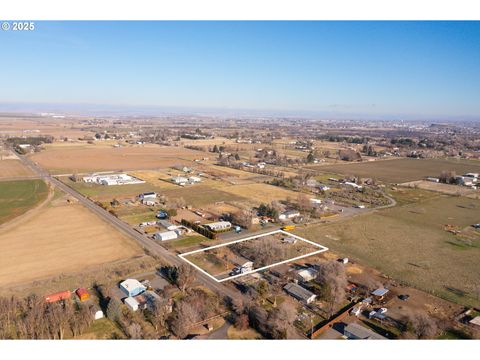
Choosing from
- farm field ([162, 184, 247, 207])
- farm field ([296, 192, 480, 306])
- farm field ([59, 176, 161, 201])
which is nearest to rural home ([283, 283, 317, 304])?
farm field ([296, 192, 480, 306])

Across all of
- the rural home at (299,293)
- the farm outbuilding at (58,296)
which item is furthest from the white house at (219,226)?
the farm outbuilding at (58,296)

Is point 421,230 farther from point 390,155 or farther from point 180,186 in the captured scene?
point 390,155

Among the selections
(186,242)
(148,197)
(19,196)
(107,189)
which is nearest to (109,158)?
(107,189)

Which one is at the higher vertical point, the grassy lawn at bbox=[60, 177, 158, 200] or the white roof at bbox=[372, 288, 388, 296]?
the white roof at bbox=[372, 288, 388, 296]

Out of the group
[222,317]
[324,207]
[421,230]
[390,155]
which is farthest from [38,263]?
[390,155]

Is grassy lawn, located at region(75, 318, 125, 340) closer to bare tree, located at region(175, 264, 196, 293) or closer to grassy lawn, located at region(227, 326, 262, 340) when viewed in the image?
bare tree, located at region(175, 264, 196, 293)

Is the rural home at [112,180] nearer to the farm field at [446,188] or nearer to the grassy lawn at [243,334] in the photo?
the grassy lawn at [243,334]
